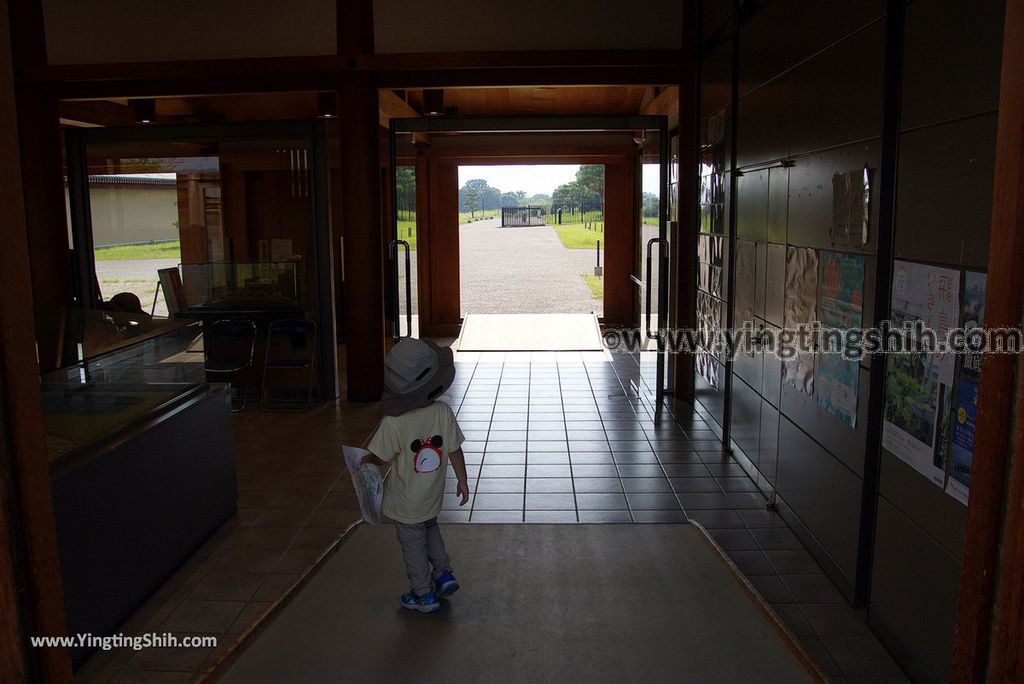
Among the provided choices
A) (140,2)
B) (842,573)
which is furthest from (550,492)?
(140,2)

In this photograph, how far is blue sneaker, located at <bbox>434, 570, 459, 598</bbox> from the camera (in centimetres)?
311

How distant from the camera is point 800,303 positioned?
4031 millimetres

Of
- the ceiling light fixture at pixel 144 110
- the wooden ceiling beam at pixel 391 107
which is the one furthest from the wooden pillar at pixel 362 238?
the ceiling light fixture at pixel 144 110

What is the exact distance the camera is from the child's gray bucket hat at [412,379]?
290 cm

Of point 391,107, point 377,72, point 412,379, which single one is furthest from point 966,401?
point 391,107

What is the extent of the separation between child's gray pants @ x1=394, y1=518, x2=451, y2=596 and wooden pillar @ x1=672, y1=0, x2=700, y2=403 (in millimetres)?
4186

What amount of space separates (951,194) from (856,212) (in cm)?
76

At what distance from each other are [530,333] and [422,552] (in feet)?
24.0

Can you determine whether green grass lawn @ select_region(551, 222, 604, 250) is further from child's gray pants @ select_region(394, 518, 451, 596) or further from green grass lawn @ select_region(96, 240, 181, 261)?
child's gray pants @ select_region(394, 518, 451, 596)

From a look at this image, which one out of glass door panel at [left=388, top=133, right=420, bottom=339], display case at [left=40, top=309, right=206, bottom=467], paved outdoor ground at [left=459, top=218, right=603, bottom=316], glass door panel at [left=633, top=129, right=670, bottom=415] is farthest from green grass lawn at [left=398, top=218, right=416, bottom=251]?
paved outdoor ground at [left=459, top=218, right=603, bottom=316]

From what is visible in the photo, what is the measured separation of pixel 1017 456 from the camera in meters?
1.19

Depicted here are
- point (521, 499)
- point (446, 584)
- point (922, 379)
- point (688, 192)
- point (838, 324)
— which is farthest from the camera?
point (688, 192)

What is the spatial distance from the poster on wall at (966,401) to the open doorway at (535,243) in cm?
839

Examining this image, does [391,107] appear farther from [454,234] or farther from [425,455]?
[425,455]
